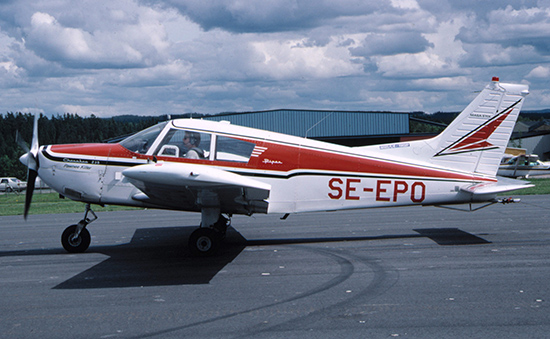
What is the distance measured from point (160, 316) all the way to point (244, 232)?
18.0ft

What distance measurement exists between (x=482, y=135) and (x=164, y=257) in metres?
6.25

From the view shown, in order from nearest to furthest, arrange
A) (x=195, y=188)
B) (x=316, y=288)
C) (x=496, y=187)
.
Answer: (x=316, y=288) → (x=195, y=188) → (x=496, y=187)

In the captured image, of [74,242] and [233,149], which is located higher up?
[233,149]

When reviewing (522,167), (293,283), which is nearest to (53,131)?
(522,167)

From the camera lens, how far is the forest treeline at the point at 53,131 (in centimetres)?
8881

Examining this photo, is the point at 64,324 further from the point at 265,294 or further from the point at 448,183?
the point at 448,183

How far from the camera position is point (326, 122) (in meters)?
39.1

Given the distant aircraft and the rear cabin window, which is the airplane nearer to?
the rear cabin window

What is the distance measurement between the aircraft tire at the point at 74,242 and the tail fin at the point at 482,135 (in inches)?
259

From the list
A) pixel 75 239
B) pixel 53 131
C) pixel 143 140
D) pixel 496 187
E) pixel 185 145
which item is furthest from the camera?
pixel 53 131

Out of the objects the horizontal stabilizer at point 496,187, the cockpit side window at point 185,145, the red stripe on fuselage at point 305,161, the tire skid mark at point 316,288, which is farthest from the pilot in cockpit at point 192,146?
the horizontal stabilizer at point 496,187

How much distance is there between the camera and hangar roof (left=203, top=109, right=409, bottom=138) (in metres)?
38.0

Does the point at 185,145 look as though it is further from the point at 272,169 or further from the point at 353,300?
the point at 353,300

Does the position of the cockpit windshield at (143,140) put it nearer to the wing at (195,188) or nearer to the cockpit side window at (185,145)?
the cockpit side window at (185,145)
